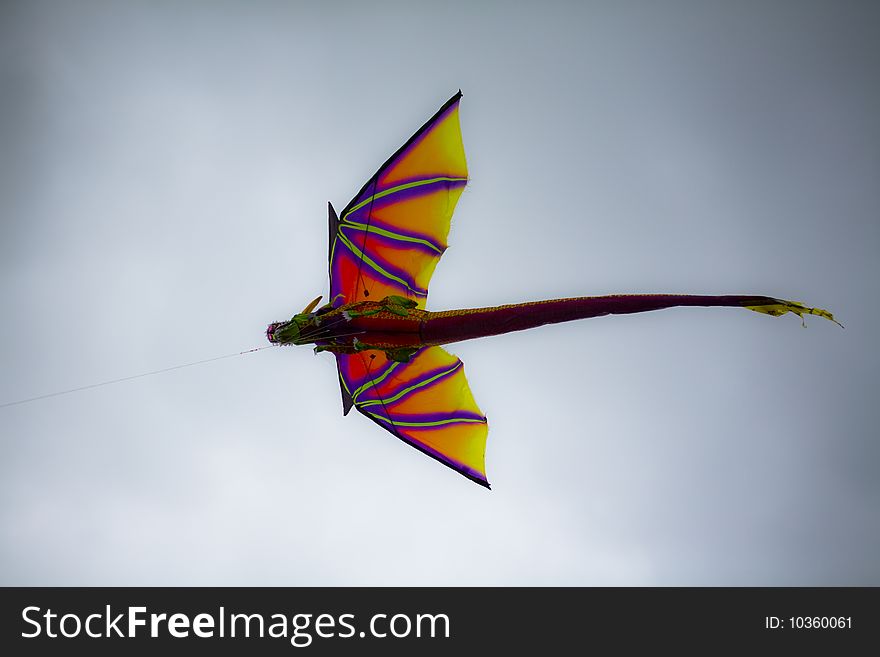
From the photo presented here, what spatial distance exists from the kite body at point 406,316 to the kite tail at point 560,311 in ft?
0.04

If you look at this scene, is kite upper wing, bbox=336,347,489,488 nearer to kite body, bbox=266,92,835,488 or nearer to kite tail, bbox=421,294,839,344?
kite body, bbox=266,92,835,488

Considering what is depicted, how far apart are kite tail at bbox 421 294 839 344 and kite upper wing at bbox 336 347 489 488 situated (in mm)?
860

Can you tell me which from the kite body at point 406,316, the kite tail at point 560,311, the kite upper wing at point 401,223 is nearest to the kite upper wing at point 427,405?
the kite body at point 406,316

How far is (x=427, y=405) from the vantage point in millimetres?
5781

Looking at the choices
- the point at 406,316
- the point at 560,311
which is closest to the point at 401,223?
the point at 406,316

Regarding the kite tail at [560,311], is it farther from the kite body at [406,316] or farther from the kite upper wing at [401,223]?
the kite upper wing at [401,223]

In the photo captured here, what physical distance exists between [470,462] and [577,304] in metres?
2.14

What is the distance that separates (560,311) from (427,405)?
1.89 meters

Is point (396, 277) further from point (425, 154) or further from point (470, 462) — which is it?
point (470, 462)

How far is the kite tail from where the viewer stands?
408 cm

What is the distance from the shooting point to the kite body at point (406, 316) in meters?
5.00

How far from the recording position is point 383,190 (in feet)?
17.6

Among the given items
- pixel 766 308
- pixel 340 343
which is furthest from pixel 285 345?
pixel 766 308
